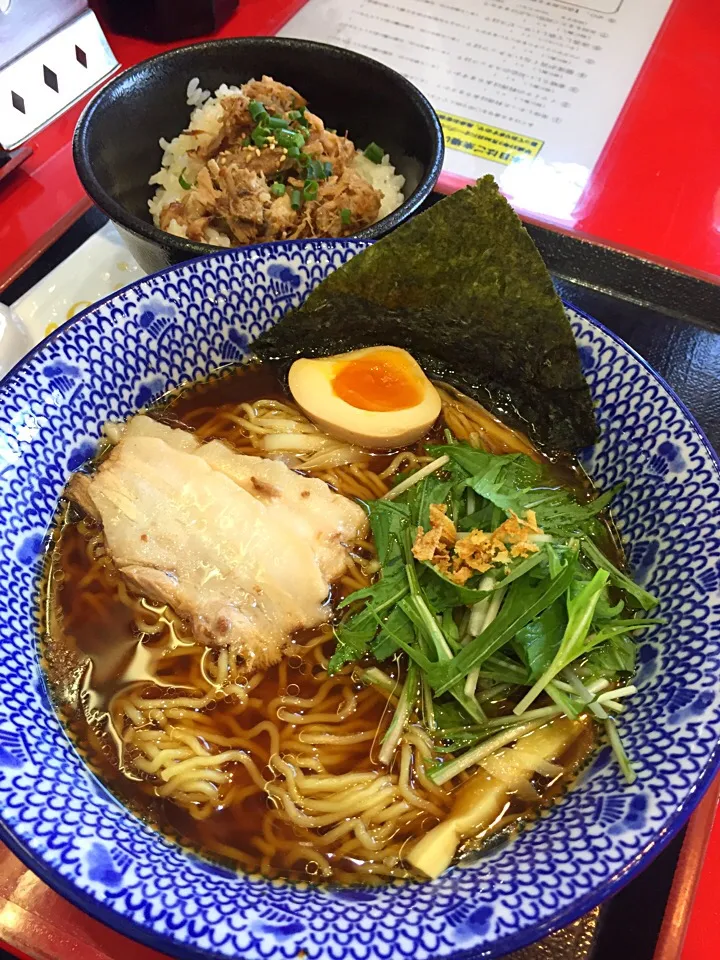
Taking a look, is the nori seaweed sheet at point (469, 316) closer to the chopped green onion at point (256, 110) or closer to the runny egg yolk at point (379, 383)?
the runny egg yolk at point (379, 383)

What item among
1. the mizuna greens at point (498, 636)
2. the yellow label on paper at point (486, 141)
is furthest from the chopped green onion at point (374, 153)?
the mizuna greens at point (498, 636)

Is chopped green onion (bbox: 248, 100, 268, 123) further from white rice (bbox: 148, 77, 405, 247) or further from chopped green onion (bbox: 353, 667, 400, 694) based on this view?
chopped green onion (bbox: 353, 667, 400, 694)

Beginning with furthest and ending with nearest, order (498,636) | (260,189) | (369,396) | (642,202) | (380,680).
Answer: (642,202)
(260,189)
(369,396)
(380,680)
(498,636)

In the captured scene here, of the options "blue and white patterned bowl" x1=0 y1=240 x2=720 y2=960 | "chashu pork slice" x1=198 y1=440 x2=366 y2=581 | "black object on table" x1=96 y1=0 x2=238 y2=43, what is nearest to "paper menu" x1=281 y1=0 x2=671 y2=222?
"black object on table" x1=96 y1=0 x2=238 y2=43

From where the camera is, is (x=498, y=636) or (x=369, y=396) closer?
(x=498, y=636)

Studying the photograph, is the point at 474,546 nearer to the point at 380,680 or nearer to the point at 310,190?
the point at 380,680

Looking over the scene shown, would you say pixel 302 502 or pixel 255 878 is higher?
pixel 302 502

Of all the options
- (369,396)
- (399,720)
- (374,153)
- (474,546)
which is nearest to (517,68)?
(374,153)

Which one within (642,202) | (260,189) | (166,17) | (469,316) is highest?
(166,17)
